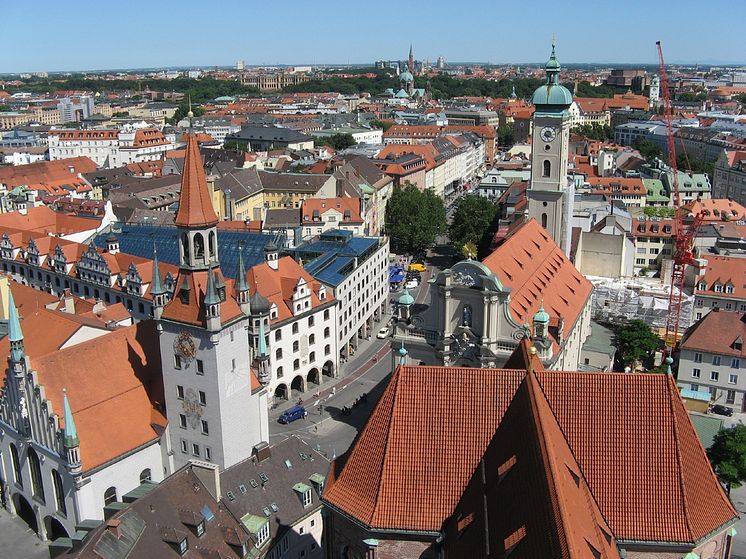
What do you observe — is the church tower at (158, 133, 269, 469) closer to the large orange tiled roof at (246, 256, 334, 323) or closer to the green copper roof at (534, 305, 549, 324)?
the large orange tiled roof at (246, 256, 334, 323)

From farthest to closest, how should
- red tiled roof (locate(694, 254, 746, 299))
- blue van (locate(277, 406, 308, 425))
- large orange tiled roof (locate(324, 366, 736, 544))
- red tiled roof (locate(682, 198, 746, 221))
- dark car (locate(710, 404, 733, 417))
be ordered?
red tiled roof (locate(682, 198, 746, 221))
red tiled roof (locate(694, 254, 746, 299))
dark car (locate(710, 404, 733, 417))
blue van (locate(277, 406, 308, 425))
large orange tiled roof (locate(324, 366, 736, 544))

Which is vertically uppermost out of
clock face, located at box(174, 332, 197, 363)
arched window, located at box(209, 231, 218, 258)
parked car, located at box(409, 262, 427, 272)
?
arched window, located at box(209, 231, 218, 258)

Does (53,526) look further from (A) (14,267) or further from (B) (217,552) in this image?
(A) (14,267)

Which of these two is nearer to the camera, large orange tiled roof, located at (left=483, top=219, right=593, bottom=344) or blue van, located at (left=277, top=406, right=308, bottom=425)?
large orange tiled roof, located at (left=483, top=219, right=593, bottom=344)

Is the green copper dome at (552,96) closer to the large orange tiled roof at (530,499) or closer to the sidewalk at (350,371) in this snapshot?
the sidewalk at (350,371)

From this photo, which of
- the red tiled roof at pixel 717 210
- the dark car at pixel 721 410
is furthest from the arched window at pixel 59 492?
the red tiled roof at pixel 717 210

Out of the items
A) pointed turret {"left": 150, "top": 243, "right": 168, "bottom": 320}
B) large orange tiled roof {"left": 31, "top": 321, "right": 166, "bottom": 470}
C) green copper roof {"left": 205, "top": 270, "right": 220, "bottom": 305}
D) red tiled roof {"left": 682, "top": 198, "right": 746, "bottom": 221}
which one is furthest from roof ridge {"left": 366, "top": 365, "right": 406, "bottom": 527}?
red tiled roof {"left": 682, "top": 198, "right": 746, "bottom": 221}

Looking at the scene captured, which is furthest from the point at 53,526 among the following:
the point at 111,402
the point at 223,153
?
the point at 223,153
